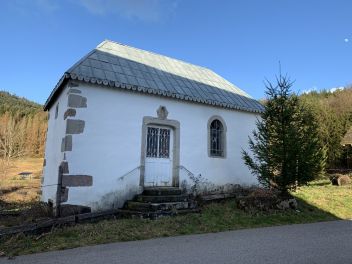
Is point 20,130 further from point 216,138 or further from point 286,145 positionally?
point 286,145

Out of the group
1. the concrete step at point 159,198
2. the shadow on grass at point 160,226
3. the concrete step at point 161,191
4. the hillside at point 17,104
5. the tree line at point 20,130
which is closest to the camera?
the shadow on grass at point 160,226

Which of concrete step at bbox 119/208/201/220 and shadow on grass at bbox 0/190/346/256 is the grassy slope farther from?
concrete step at bbox 119/208/201/220

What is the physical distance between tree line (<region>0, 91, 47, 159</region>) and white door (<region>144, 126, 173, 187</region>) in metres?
18.6

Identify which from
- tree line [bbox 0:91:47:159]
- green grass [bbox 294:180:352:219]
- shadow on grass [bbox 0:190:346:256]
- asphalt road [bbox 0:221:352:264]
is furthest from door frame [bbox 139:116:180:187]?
tree line [bbox 0:91:47:159]

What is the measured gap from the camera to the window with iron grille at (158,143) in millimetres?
11274

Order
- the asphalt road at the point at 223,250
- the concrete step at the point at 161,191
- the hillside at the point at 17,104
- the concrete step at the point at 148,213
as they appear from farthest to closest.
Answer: the hillside at the point at 17,104
the concrete step at the point at 161,191
the concrete step at the point at 148,213
the asphalt road at the point at 223,250

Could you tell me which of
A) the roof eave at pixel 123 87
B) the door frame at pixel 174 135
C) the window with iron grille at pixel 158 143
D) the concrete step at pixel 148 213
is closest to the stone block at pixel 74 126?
the roof eave at pixel 123 87

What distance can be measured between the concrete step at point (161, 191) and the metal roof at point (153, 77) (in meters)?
3.19

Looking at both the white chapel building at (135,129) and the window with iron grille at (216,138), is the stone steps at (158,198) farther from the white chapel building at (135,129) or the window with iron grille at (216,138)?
the window with iron grille at (216,138)

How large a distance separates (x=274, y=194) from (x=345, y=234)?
352cm

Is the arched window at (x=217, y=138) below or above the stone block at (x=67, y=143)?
above

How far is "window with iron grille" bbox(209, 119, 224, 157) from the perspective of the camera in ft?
42.4

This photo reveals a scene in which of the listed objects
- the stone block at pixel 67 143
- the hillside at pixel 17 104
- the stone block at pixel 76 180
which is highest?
the hillside at pixel 17 104

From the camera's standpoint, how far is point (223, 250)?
6125 mm
